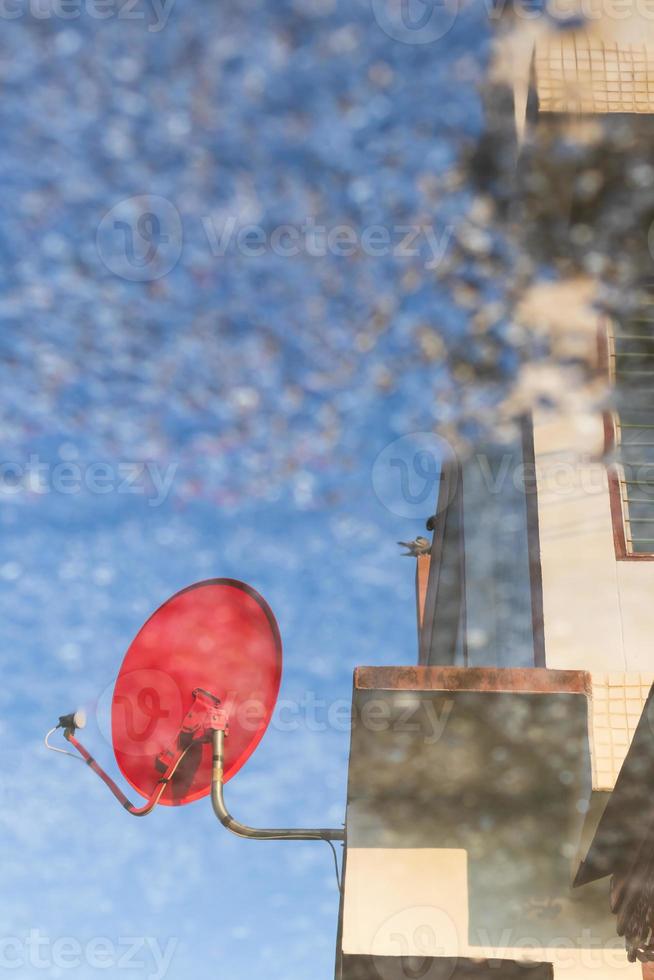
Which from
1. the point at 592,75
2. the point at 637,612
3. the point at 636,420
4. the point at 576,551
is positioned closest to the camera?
the point at 637,612

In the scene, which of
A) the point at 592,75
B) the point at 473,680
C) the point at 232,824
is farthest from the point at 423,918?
the point at 592,75

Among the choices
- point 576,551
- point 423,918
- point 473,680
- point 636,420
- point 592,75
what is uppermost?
point 592,75

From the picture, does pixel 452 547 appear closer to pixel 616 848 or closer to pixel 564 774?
pixel 564 774

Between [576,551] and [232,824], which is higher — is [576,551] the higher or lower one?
the higher one

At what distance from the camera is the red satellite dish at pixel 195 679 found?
20.7 ft

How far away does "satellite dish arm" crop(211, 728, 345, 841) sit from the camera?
6.00 meters

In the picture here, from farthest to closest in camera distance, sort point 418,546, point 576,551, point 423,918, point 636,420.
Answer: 1. point 418,546
2. point 636,420
3. point 576,551
4. point 423,918

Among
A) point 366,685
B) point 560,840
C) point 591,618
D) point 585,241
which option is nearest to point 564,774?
point 560,840

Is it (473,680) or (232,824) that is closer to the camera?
(473,680)

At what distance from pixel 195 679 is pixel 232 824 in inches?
41.0

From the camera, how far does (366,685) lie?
204 inches

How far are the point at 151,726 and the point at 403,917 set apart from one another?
2.14 meters

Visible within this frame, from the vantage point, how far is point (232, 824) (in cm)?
599

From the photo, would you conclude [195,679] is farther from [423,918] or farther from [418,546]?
[418,546]
